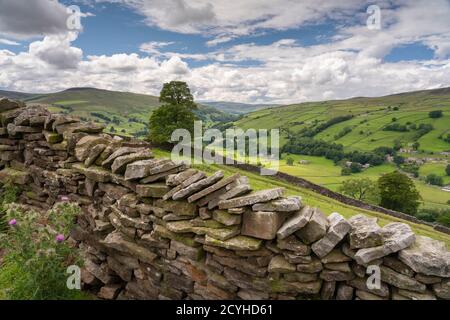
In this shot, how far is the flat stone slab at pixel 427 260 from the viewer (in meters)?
4.57

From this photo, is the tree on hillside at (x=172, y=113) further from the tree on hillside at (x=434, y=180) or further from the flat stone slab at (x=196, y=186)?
the tree on hillside at (x=434, y=180)

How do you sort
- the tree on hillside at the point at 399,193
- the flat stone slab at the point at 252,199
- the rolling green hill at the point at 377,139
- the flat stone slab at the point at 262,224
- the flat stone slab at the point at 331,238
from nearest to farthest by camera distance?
the flat stone slab at the point at 331,238, the flat stone slab at the point at 262,224, the flat stone slab at the point at 252,199, the tree on hillside at the point at 399,193, the rolling green hill at the point at 377,139

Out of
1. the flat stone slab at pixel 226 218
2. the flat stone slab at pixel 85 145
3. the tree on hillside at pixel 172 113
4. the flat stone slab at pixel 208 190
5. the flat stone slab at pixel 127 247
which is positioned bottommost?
the flat stone slab at pixel 127 247

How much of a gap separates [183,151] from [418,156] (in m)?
121

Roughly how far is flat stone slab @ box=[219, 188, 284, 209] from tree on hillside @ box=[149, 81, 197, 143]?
35.0m

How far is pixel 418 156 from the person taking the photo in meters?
125

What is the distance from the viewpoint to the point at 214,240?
229 inches

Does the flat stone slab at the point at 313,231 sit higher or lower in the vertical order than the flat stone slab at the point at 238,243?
higher

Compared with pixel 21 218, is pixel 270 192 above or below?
above

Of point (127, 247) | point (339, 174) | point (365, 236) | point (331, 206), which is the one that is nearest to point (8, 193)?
point (127, 247)

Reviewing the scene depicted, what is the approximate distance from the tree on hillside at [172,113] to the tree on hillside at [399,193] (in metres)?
35.9

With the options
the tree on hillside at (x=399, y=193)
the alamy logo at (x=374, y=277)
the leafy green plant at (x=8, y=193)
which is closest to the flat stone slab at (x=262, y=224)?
the alamy logo at (x=374, y=277)
